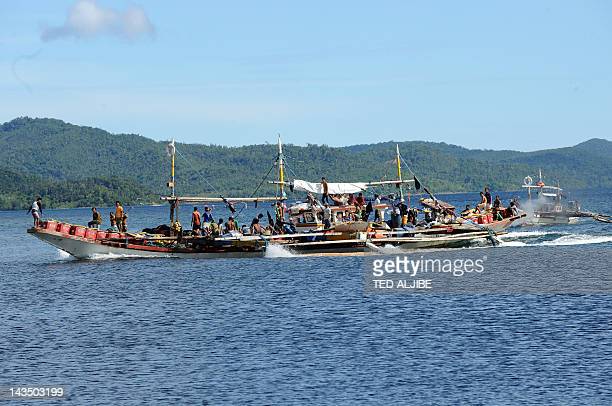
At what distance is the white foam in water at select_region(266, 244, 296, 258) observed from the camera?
226 feet

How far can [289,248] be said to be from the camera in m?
69.0

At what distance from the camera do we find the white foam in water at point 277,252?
226 ft

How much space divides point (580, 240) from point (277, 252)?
24.6 m

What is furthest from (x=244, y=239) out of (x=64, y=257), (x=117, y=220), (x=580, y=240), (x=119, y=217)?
(x=580, y=240)

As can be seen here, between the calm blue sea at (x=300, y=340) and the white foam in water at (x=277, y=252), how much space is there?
5.88 meters

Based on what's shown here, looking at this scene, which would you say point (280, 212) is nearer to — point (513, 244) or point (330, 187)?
point (330, 187)

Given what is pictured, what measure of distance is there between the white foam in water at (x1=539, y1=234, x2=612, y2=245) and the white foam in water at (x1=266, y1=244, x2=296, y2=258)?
20398 mm

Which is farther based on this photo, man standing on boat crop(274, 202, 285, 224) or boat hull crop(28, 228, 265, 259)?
man standing on boat crop(274, 202, 285, 224)

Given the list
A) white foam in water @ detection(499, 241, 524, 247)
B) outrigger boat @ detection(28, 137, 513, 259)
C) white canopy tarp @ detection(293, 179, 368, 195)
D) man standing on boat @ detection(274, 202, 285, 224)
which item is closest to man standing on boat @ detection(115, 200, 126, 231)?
outrigger boat @ detection(28, 137, 513, 259)

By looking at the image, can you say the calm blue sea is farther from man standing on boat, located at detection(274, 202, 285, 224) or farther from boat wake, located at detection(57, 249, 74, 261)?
boat wake, located at detection(57, 249, 74, 261)

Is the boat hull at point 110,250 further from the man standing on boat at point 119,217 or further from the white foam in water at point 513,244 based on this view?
the white foam in water at point 513,244

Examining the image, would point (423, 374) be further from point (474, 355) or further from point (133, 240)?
point (133, 240)

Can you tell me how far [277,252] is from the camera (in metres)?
69.1

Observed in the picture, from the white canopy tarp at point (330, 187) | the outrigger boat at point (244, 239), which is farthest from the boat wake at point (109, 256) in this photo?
the white canopy tarp at point (330, 187)
